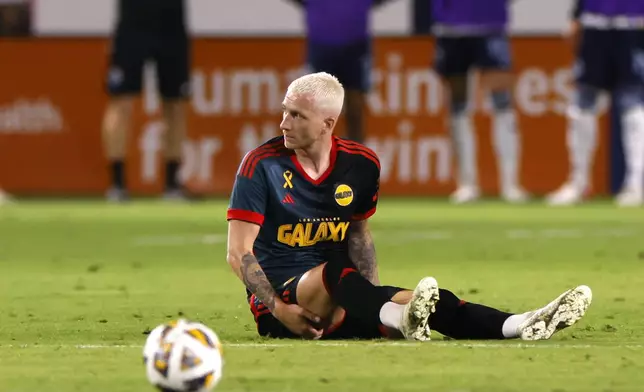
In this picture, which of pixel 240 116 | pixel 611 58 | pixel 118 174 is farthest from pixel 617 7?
pixel 118 174

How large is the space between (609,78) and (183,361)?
11.0 metres

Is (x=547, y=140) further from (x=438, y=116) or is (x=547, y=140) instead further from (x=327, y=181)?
(x=327, y=181)

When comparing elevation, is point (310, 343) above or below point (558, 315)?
below

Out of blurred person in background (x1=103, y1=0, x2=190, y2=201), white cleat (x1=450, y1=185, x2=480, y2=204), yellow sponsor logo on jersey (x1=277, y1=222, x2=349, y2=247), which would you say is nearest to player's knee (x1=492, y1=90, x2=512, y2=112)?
white cleat (x1=450, y1=185, x2=480, y2=204)

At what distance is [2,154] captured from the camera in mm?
16234

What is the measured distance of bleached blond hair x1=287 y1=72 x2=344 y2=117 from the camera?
6.11 m

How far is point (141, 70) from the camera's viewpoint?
15.2 metres

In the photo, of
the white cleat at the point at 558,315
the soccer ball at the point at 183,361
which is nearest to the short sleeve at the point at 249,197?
the white cleat at the point at 558,315

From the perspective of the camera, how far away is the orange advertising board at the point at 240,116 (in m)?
16.2

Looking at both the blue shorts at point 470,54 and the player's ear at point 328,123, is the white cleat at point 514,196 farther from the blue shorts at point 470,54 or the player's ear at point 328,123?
the player's ear at point 328,123

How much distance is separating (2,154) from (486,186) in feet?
15.2

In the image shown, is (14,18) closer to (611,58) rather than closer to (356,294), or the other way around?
(611,58)

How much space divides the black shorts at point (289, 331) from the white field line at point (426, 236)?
5026 millimetres

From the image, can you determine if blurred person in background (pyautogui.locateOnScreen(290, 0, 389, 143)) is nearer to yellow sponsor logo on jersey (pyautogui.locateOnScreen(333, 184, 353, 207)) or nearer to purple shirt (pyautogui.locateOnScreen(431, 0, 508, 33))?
purple shirt (pyautogui.locateOnScreen(431, 0, 508, 33))
